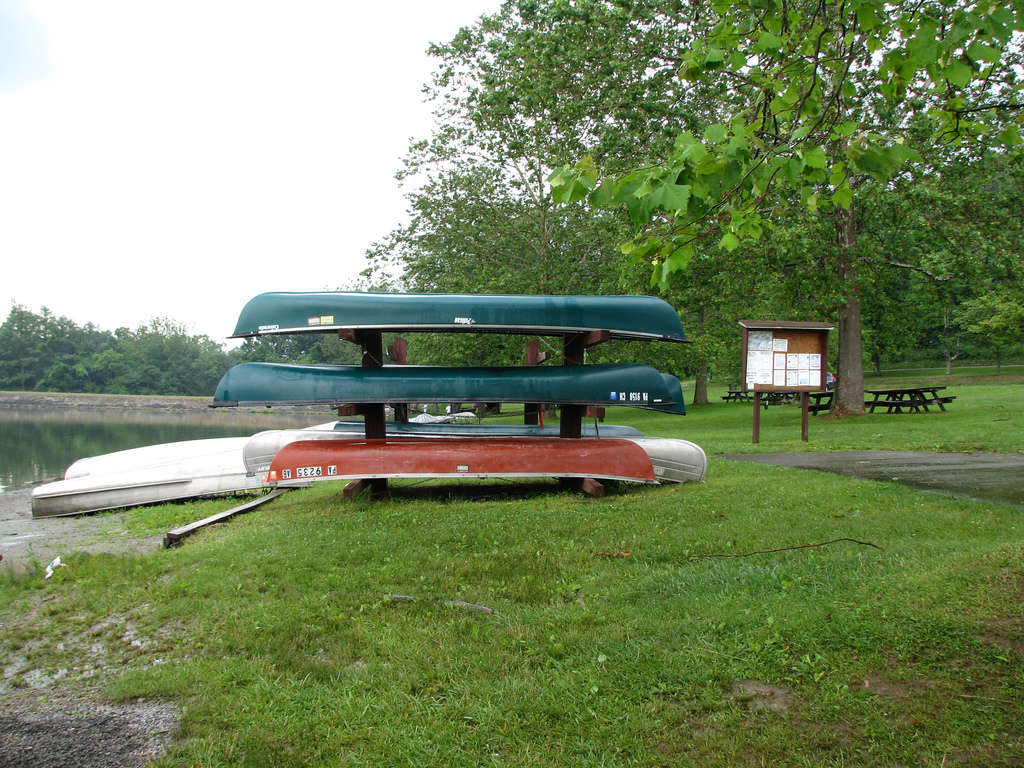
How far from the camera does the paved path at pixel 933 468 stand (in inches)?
288

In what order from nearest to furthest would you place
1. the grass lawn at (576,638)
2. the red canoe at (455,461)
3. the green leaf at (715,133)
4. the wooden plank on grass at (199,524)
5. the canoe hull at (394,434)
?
the grass lawn at (576,638), the green leaf at (715,133), the wooden plank on grass at (199,524), the red canoe at (455,461), the canoe hull at (394,434)

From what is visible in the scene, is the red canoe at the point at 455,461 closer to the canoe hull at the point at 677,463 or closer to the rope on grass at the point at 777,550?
the canoe hull at the point at 677,463

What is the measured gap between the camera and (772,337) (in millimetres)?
14133

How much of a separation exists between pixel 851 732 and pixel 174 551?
19.2 feet

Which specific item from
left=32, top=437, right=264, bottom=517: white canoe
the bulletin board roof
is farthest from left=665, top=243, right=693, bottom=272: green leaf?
the bulletin board roof

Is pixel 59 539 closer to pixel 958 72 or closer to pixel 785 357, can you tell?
pixel 958 72

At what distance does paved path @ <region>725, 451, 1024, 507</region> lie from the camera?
7.31 m

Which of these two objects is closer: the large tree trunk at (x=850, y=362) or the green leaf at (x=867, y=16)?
the green leaf at (x=867, y=16)

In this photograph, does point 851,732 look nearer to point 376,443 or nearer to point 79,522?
point 376,443

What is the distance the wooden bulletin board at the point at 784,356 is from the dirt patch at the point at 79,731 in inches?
487

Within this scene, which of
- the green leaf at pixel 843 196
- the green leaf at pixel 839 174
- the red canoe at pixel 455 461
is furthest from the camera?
the red canoe at pixel 455 461

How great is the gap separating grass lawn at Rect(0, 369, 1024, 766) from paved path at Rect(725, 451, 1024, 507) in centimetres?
105

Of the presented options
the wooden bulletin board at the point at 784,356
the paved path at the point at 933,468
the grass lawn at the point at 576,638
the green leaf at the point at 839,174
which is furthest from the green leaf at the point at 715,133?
the wooden bulletin board at the point at 784,356

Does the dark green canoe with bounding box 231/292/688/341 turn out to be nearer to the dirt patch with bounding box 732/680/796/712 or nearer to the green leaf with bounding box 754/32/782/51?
the green leaf with bounding box 754/32/782/51
